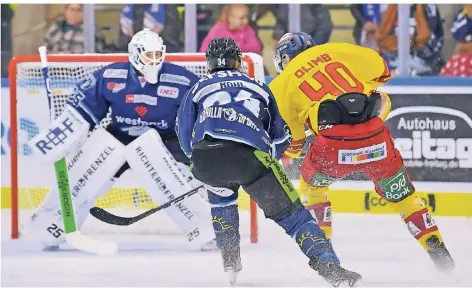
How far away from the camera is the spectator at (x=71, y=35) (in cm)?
664

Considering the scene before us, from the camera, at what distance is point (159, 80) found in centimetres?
519

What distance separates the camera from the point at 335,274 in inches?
149

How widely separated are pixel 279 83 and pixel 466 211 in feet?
6.74

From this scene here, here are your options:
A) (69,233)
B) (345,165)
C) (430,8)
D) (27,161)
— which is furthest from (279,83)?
(430,8)

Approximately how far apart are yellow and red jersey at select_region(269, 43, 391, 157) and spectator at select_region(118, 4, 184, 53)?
7.48ft

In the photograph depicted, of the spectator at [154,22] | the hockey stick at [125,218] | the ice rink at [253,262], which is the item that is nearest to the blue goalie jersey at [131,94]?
the hockey stick at [125,218]

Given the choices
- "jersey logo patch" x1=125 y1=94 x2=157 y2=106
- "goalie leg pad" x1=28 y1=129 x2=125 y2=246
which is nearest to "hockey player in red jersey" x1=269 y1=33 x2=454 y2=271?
"jersey logo patch" x1=125 y1=94 x2=157 y2=106

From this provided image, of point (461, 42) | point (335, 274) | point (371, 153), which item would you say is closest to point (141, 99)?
point (371, 153)

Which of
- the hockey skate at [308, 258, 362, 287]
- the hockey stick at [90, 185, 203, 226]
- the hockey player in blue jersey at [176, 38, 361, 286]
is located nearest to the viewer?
the hockey skate at [308, 258, 362, 287]

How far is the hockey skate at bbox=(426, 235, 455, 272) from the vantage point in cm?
432

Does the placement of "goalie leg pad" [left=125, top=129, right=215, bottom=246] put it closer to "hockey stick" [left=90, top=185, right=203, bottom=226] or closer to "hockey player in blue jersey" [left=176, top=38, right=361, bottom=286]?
"hockey stick" [left=90, top=185, right=203, bottom=226]

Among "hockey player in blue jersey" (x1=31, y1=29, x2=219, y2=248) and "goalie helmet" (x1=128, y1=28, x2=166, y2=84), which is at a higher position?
"goalie helmet" (x1=128, y1=28, x2=166, y2=84)

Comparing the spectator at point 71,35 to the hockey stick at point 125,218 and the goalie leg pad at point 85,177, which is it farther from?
the hockey stick at point 125,218

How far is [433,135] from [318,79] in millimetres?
1948
